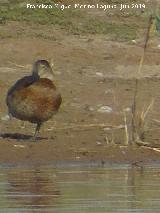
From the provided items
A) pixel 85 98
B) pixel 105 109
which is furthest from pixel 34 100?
pixel 85 98

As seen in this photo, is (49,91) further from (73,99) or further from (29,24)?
(29,24)

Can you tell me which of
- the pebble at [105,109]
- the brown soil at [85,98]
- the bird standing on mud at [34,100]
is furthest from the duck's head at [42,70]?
the pebble at [105,109]

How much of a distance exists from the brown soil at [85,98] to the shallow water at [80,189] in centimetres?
77

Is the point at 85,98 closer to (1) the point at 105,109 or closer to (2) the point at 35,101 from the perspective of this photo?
(1) the point at 105,109

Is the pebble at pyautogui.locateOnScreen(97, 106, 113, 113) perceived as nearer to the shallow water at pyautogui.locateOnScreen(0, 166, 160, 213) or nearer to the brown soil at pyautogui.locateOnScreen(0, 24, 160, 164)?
the brown soil at pyautogui.locateOnScreen(0, 24, 160, 164)

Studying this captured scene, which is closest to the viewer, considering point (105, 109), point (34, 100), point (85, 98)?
point (34, 100)

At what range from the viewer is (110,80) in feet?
55.1

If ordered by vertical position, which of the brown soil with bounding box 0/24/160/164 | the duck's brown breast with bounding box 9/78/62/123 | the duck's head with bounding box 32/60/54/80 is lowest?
the brown soil with bounding box 0/24/160/164

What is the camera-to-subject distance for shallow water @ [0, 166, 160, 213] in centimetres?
939

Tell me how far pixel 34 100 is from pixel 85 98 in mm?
2595

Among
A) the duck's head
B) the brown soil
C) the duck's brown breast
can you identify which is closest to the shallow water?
the brown soil

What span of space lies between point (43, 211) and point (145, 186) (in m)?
1.59

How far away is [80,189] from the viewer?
10336 millimetres

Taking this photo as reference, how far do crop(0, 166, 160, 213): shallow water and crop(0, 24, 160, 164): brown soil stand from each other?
2.51 feet
